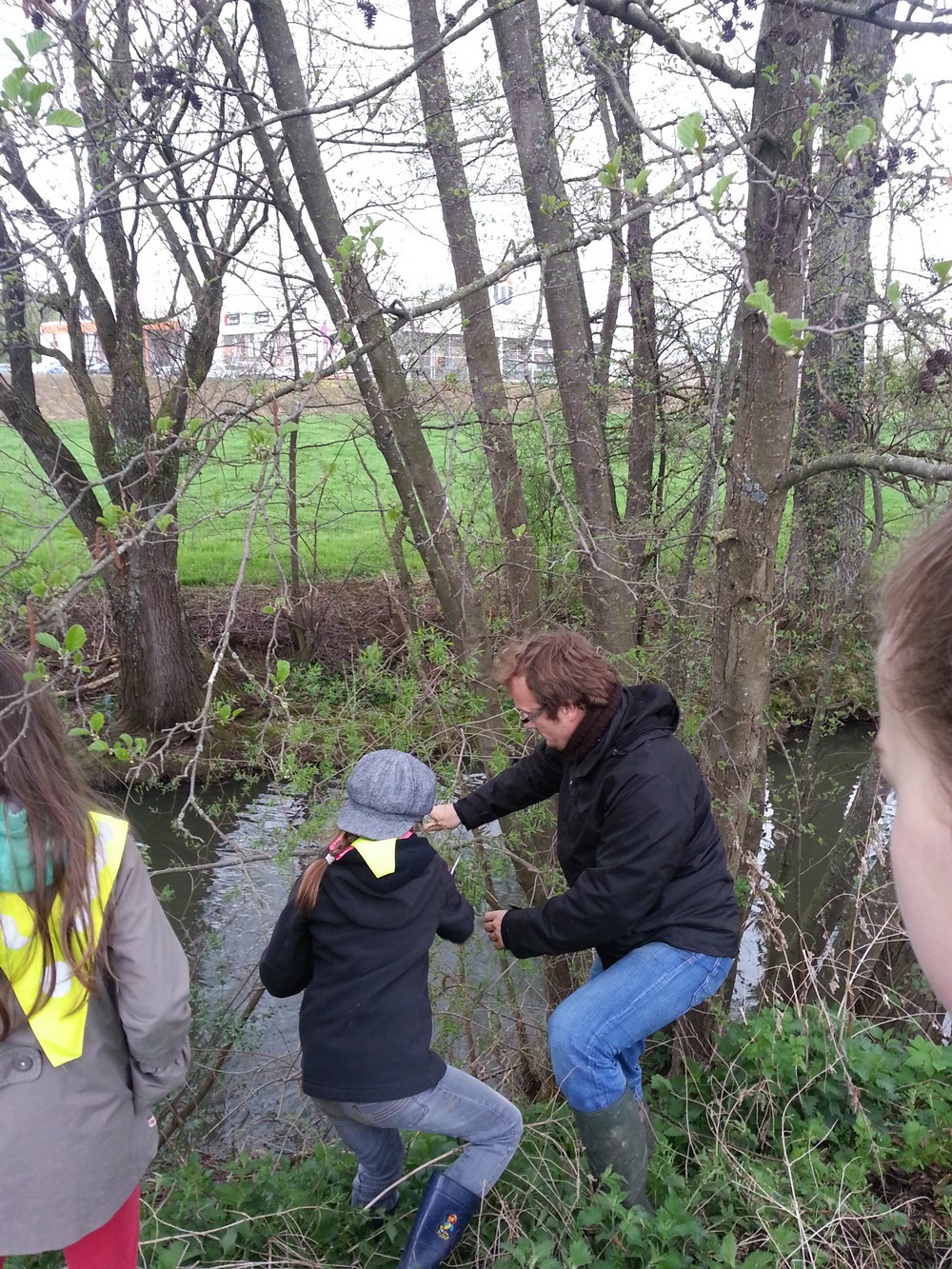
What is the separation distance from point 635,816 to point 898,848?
1.56 meters

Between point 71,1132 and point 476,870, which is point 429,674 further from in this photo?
point 71,1132

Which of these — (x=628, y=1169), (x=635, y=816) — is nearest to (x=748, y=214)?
(x=635, y=816)

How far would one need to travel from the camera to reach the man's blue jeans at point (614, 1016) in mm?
2336

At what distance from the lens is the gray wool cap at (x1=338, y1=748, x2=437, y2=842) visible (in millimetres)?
2180

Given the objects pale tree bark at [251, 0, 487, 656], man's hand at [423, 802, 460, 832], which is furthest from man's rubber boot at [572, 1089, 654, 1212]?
pale tree bark at [251, 0, 487, 656]

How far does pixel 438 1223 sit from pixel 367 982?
30.2 inches

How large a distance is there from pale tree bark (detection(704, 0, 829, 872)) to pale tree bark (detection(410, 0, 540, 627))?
4.56 ft

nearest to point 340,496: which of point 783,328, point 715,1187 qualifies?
point 783,328

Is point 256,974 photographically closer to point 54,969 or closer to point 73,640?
point 54,969

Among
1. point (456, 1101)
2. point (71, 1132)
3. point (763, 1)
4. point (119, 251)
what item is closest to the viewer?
point (71, 1132)

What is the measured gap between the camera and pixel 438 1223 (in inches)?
92.4

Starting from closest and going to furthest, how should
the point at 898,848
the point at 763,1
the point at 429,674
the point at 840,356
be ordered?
the point at 898,848
the point at 763,1
the point at 429,674
the point at 840,356

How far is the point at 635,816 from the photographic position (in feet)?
7.53

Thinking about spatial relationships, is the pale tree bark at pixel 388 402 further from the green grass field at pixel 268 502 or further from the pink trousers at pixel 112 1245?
the pink trousers at pixel 112 1245
